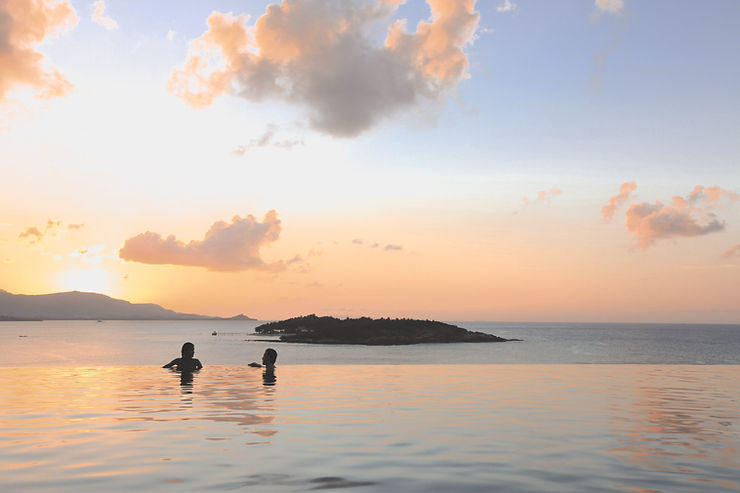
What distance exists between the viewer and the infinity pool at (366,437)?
12797 millimetres

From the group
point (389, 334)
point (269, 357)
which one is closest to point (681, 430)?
point (269, 357)

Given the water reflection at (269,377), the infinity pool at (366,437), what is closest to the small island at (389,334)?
the water reflection at (269,377)

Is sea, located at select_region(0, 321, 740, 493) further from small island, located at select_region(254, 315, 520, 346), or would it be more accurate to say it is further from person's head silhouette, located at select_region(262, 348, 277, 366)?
small island, located at select_region(254, 315, 520, 346)

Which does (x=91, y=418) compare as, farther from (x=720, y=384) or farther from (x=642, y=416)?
(x=720, y=384)

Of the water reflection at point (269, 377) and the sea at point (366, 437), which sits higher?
the sea at point (366, 437)

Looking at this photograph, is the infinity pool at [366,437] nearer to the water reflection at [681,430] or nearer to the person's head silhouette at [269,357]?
the water reflection at [681,430]

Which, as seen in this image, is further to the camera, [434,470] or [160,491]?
[434,470]

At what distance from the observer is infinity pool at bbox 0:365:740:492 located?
12.8 metres

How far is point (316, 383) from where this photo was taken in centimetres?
3547

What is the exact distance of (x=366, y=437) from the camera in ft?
58.7

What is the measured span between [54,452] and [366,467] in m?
8.52

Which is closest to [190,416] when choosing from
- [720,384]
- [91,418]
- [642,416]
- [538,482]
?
[91,418]

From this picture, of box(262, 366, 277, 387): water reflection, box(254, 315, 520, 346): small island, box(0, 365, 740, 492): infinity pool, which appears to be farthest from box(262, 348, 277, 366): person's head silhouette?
box(254, 315, 520, 346): small island

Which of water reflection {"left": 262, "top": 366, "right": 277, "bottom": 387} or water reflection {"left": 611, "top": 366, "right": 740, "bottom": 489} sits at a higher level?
water reflection {"left": 611, "top": 366, "right": 740, "bottom": 489}
